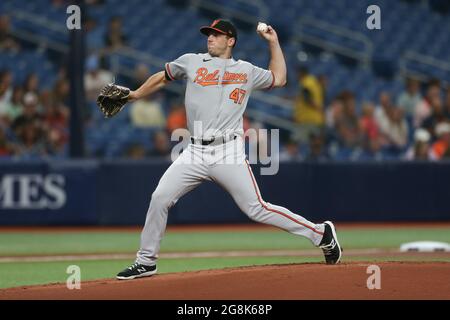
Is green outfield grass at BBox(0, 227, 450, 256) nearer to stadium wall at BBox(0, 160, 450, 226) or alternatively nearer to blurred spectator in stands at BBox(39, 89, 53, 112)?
stadium wall at BBox(0, 160, 450, 226)

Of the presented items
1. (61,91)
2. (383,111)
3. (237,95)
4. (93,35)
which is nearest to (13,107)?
(61,91)

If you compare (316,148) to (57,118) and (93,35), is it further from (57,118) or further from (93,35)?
(93,35)

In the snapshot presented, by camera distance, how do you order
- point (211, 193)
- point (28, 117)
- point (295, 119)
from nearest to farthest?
1. point (28, 117)
2. point (211, 193)
3. point (295, 119)

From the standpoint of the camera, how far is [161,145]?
Result: 584 inches

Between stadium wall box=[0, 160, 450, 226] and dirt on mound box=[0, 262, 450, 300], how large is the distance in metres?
6.81

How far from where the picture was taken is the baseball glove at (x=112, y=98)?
7703 mm

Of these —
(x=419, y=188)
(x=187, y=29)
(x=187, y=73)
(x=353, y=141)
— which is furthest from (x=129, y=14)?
(x=187, y=73)

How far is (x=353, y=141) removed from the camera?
15.7m

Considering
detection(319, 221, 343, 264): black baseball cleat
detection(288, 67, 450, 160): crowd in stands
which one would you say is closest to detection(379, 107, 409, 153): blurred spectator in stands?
detection(288, 67, 450, 160): crowd in stands

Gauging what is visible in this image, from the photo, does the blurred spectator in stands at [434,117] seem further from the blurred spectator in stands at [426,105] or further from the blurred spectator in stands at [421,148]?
the blurred spectator in stands at [421,148]

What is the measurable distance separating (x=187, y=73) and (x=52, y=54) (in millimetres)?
10045

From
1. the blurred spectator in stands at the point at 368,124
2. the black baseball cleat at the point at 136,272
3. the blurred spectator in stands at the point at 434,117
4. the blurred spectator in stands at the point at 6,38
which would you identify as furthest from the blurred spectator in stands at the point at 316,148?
the black baseball cleat at the point at 136,272

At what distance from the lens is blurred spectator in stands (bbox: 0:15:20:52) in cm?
1566

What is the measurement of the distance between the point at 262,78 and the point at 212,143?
2.29ft
